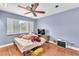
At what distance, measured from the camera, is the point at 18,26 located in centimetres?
132

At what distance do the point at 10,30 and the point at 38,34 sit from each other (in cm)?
45

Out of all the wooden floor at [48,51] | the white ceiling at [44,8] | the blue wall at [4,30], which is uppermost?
the white ceiling at [44,8]

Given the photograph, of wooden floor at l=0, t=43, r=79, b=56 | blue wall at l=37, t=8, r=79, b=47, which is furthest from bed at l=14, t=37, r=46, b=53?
blue wall at l=37, t=8, r=79, b=47

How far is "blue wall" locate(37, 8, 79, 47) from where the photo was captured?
1281 millimetres

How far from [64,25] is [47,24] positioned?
28 centimetres

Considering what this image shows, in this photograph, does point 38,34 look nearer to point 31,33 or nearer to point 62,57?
point 31,33

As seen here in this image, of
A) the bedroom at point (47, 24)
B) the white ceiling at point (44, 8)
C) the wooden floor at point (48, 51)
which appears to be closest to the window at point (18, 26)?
the bedroom at point (47, 24)

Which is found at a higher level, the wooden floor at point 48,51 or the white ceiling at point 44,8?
the white ceiling at point 44,8

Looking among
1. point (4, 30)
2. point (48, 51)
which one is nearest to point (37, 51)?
point (48, 51)

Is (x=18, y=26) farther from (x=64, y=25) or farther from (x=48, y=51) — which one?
(x=64, y=25)

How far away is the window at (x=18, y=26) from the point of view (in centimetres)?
127

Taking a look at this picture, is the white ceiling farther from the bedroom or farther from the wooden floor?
the wooden floor

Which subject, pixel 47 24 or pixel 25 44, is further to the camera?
pixel 47 24

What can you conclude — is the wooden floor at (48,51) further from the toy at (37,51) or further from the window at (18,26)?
the window at (18,26)
